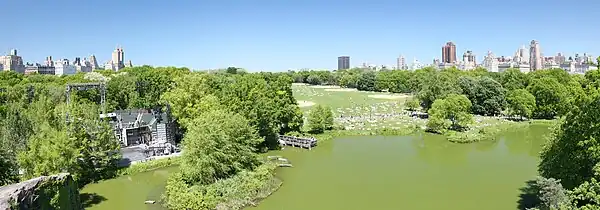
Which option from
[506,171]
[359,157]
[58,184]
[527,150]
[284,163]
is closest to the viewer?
[58,184]

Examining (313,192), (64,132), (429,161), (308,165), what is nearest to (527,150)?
(429,161)

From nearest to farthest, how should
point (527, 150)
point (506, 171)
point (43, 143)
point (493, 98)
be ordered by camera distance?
1. point (43, 143)
2. point (506, 171)
3. point (527, 150)
4. point (493, 98)

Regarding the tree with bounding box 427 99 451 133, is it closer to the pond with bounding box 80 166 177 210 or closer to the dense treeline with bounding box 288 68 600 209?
the dense treeline with bounding box 288 68 600 209

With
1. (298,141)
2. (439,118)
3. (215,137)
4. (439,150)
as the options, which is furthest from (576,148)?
(439,118)

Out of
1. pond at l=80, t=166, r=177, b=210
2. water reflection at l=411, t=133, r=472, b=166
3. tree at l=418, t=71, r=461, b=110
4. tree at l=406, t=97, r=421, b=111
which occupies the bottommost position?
pond at l=80, t=166, r=177, b=210

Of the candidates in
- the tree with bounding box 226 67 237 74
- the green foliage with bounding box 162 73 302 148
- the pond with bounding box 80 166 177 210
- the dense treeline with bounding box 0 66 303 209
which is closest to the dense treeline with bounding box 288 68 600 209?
the dense treeline with bounding box 0 66 303 209

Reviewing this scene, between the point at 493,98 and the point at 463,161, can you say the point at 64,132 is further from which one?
the point at 493,98

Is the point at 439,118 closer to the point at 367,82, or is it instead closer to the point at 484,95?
the point at 484,95

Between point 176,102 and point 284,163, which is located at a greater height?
point 176,102
